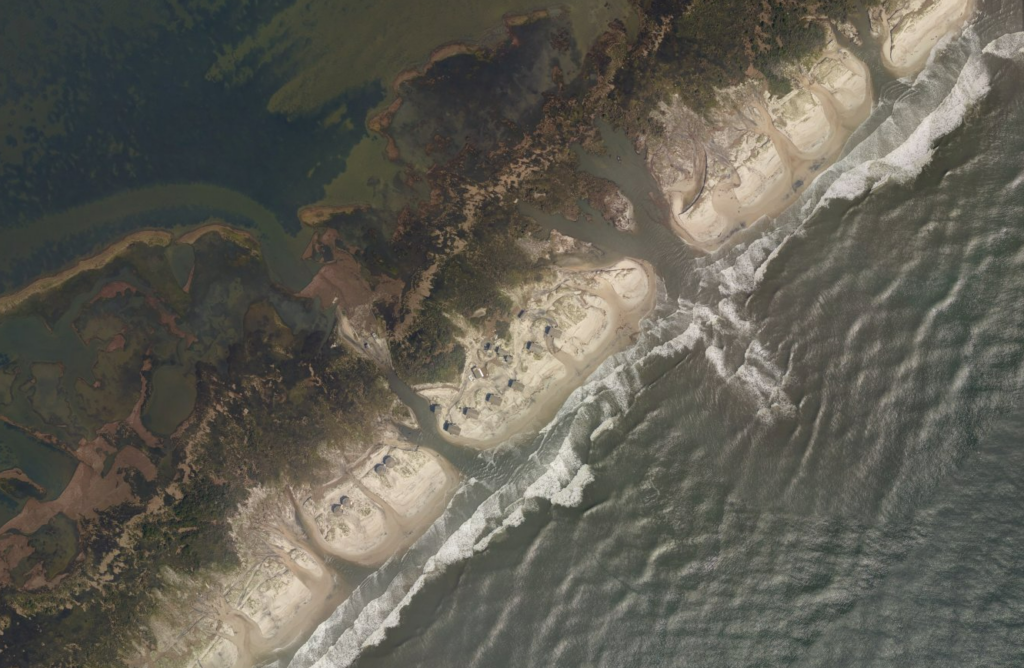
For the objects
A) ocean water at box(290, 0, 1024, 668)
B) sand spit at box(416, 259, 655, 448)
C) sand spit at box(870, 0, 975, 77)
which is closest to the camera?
ocean water at box(290, 0, 1024, 668)

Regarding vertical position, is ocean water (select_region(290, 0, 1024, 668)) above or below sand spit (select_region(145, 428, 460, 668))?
below

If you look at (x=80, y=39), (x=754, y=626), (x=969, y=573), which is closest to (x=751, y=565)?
(x=754, y=626)

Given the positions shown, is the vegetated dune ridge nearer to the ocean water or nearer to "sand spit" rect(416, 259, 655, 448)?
the ocean water

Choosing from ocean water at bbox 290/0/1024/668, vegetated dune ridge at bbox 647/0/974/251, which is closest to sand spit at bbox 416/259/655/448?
ocean water at bbox 290/0/1024/668

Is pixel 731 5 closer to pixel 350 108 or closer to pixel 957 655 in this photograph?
pixel 350 108

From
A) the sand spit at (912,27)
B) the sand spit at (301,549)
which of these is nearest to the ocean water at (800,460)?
the sand spit at (912,27)

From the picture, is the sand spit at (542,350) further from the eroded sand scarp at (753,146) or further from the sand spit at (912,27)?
the sand spit at (912,27)

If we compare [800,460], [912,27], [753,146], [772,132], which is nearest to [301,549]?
[800,460]
